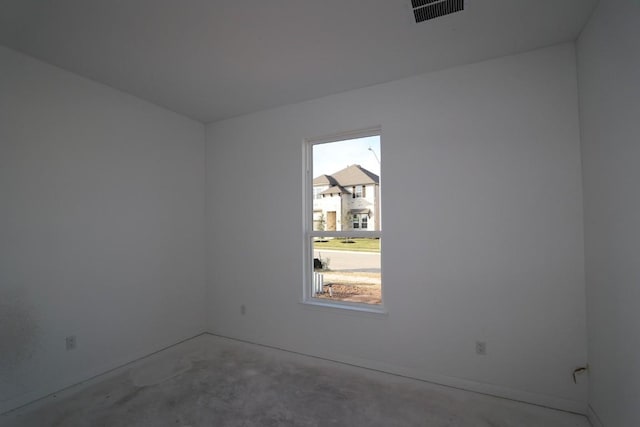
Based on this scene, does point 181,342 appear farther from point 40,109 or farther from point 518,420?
point 518,420

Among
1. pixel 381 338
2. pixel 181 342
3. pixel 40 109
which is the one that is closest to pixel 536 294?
pixel 381 338

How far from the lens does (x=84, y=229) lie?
2.89m

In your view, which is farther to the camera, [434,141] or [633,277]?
[434,141]

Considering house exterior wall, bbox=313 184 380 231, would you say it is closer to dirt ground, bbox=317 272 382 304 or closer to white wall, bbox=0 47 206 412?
dirt ground, bbox=317 272 382 304

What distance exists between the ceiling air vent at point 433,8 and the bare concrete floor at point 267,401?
2.76 meters

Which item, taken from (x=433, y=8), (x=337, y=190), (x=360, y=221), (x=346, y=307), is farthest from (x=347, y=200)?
(x=433, y=8)

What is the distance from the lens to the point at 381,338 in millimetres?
2996

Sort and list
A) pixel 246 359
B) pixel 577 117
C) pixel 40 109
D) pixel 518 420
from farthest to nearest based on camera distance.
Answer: pixel 246 359, pixel 40 109, pixel 577 117, pixel 518 420

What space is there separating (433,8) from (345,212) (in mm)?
1916

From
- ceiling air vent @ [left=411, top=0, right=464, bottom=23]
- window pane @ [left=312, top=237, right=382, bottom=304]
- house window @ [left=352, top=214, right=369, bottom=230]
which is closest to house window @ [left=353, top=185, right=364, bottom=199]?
house window @ [left=352, top=214, right=369, bottom=230]

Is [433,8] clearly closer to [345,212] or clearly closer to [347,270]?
[345,212]

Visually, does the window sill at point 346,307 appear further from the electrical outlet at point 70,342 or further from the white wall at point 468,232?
the electrical outlet at point 70,342

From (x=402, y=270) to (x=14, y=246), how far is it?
3.19 m

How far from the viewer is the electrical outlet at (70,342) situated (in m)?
2.74
